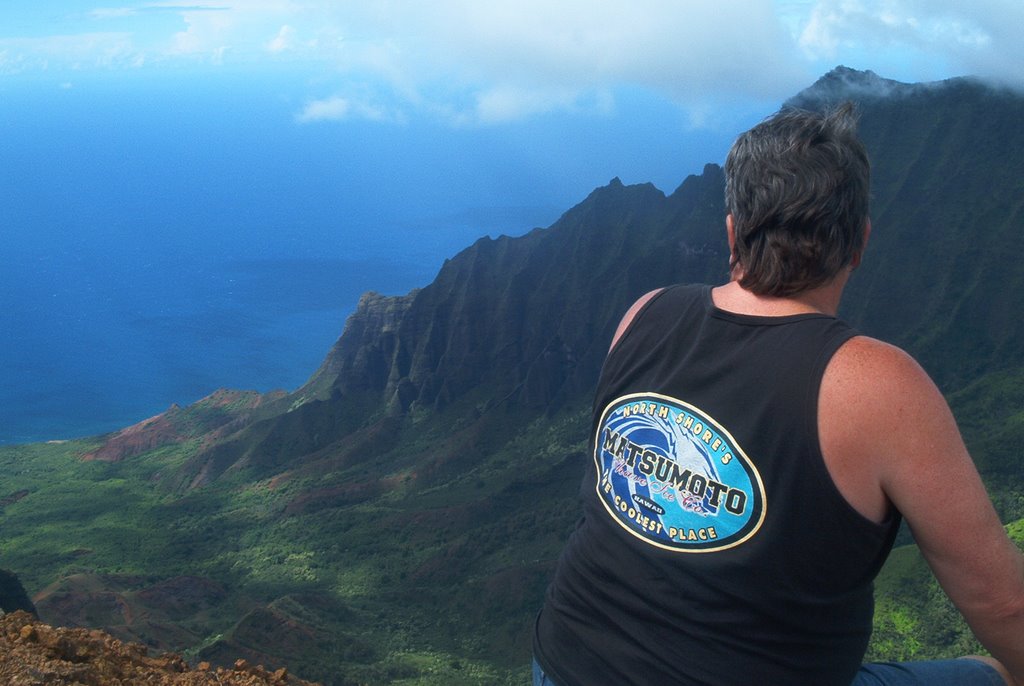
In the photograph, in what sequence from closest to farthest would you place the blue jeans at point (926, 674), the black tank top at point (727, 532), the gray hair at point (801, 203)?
the black tank top at point (727, 532) → the gray hair at point (801, 203) → the blue jeans at point (926, 674)

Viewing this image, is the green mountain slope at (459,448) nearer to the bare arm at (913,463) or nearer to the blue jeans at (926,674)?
the blue jeans at (926,674)

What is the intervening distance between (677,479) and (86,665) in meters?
4.11

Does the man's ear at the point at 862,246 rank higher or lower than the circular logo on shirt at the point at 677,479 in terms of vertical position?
higher

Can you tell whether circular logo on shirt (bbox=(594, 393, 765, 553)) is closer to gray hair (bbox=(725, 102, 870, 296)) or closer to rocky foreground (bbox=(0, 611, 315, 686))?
gray hair (bbox=(725, 102, 870, 296))

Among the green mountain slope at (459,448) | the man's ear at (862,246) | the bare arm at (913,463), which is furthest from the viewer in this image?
the green mountain slope at (459,448)

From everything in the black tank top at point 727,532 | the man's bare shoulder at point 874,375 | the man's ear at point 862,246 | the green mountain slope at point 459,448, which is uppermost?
the man's ear at point 862,246

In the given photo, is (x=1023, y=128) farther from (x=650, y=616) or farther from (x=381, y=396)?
(x=650, y=616)

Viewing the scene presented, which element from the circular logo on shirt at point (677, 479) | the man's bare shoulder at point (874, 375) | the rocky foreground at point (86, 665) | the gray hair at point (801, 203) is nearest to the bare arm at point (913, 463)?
the man's bare shoulder at point (874, 375)

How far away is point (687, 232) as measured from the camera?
50344 mm

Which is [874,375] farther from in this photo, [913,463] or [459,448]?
[459,448]

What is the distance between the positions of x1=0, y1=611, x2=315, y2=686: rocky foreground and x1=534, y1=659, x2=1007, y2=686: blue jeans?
10.1ft

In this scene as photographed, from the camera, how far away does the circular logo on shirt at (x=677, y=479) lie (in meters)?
2.30

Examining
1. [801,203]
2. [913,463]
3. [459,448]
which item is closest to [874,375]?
[913,463]

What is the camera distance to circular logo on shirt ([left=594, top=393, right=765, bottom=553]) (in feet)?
7.55
